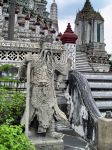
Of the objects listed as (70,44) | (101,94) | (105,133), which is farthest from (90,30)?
(105,133)

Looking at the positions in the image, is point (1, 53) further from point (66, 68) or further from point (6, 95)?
point (66, 68)

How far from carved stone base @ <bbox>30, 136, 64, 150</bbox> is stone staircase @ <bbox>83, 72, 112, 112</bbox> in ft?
8.19

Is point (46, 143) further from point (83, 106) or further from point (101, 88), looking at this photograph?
point (101, 88)

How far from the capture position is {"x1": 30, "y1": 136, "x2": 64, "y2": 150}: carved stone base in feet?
19.9

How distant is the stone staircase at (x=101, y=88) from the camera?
8.60 meters

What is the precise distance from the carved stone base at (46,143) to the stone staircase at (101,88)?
8.19ft

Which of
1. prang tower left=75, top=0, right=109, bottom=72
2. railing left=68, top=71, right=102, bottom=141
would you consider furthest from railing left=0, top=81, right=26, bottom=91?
prang tower left=75, top=0, right=109, bottom=72

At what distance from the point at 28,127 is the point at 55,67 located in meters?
1.32

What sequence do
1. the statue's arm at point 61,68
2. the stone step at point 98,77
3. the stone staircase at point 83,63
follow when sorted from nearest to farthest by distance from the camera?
the statue's arm at point 61,68 → the stone step at point 98,77 → the stone staircase at point 83,63

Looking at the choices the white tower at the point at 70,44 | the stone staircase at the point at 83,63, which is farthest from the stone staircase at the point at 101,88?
the stone staircase at the point at 83,63

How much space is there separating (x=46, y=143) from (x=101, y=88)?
3.40m

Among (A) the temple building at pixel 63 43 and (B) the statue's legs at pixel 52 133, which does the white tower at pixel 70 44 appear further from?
(B) the statue's legs at pixel 52 133

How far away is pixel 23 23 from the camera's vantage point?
25031mm

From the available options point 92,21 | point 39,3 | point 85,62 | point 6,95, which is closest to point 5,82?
point 6,95
